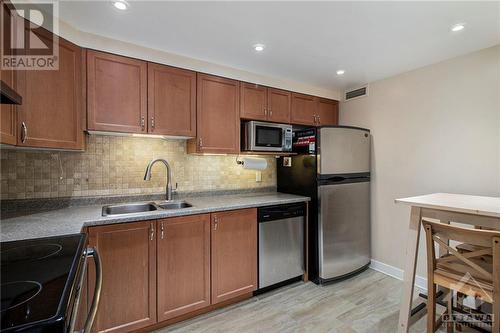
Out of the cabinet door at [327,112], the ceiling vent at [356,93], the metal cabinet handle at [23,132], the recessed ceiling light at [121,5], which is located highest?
the recessed ceiling light at [121,5]

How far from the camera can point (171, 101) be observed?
2176 millimetres

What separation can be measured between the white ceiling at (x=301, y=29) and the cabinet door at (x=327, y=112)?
78 centimetres

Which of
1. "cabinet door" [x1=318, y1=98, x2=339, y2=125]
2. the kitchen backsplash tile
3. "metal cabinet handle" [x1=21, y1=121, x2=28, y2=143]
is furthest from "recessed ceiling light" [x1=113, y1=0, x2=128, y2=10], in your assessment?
"cabinet door" [x1=318, y1=98, x2=339, y2=125]

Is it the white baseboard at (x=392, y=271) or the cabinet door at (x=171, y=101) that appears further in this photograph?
the white baseboard at (x=392, y=271)

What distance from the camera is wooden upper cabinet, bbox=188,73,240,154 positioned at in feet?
7.65

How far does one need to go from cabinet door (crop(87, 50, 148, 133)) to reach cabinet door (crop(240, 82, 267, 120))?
99 cm

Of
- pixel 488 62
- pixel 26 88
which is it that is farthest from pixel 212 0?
pixel 488 62

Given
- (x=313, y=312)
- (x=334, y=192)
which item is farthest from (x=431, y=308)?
(x=334, y=192)

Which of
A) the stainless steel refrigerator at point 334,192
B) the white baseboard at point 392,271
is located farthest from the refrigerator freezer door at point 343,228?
the white baseboard at point 392,271

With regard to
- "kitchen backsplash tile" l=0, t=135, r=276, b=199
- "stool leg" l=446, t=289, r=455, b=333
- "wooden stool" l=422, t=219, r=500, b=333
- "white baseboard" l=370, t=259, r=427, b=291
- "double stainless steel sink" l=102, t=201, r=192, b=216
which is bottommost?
"white baseboard" l=370, t=259, r=427, b=291

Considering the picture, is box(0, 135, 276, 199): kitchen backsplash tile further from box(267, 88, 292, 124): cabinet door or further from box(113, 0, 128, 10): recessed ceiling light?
box(113, 0, 128, 10): recessed ceiling light

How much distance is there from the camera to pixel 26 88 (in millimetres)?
1532

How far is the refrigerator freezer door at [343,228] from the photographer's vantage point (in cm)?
257

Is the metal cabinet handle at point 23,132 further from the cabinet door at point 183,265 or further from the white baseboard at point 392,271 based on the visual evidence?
the white baseboard at point 392,271
